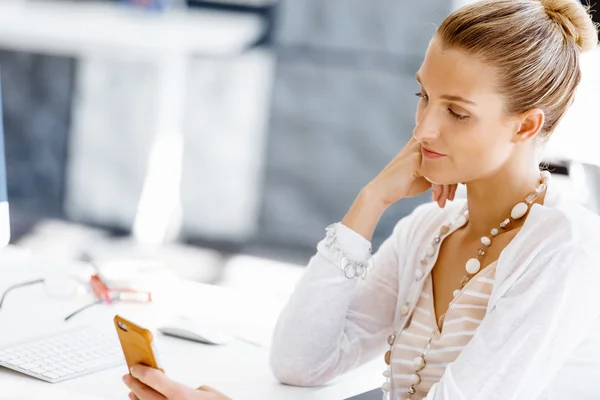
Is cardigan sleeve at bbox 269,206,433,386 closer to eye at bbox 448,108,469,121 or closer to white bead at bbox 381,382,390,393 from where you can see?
white bead at bbox 381,382,390,393

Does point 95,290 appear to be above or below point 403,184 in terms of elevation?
below

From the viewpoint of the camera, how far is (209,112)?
5172mm

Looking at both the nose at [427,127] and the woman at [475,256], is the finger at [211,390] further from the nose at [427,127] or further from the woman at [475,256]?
the nose at [427,127]

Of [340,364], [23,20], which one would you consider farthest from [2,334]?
[23,20]

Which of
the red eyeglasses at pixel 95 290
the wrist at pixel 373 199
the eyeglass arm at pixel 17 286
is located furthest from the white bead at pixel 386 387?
the eyeglass arm at pixel 17 286

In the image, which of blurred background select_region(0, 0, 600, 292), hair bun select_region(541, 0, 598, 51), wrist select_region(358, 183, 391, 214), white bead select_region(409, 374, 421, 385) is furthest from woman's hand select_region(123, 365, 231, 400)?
blurred background select_region(0, 0, 600, 292)

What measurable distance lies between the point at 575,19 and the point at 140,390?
80cm

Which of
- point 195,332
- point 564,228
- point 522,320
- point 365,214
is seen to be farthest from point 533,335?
point 195,332

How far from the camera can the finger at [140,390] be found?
3.95 ft

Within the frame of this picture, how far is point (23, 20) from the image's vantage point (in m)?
4.87

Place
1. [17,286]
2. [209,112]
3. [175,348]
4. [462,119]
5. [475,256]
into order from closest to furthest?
[462,119] → [475,256] → [175,348] → [17,286] → [209,112]

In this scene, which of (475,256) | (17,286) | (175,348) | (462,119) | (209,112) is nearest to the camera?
(462,119)

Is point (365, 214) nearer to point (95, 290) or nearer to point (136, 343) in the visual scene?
point (136, 343)

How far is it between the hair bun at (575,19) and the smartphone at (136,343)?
716 mm
